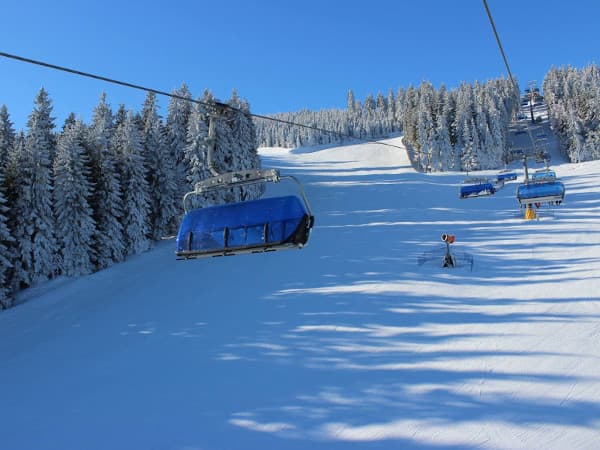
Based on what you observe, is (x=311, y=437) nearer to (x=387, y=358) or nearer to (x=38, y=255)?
(x=387, y=358)

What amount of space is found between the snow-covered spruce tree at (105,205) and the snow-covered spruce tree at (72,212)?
1.08 m

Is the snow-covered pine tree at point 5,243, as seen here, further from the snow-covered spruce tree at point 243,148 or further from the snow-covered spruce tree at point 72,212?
the snow-covered spruce tree at point 243,148

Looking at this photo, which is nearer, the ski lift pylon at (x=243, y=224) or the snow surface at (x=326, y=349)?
the ski lift pylon at (x=243, y=224)

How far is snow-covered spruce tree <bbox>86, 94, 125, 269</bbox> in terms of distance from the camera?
3156cm

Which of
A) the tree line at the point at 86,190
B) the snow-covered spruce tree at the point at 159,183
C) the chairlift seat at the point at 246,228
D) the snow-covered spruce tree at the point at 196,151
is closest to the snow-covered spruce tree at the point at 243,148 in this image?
the tree line at the point at 86,190

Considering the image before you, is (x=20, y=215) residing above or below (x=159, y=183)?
below

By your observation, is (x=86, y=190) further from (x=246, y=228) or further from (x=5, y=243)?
(x=246, y=228)

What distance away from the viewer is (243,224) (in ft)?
26.7

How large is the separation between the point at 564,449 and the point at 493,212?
1242 inches

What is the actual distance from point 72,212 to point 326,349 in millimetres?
23929

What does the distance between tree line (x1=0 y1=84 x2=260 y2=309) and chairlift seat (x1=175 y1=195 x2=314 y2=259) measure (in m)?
16.9

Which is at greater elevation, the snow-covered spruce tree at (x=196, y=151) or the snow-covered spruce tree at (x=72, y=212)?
the snow-covered spruce tree at (x=196, y=151)

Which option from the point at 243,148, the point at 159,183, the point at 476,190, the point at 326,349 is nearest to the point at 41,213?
the point at 159,183

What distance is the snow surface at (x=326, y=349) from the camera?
1031 cm
